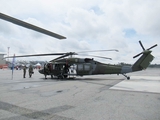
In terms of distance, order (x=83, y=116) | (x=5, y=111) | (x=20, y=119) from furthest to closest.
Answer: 1. (x=5, y=111)
2. (x=83, y=116)
3. (x=20, y=119)

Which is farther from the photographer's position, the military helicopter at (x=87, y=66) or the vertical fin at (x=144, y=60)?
the military helicopter at (x=87, y=66)

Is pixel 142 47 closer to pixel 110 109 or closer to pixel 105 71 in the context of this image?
pixel 105 71

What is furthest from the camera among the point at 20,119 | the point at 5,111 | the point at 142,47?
the point at 142,47

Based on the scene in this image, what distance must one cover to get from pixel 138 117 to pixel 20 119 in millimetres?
3317

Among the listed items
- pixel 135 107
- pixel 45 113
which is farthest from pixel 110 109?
pixel 45 113

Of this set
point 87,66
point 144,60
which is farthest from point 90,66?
point 144,60

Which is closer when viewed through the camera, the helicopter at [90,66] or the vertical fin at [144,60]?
the vertical fin at [144,60]

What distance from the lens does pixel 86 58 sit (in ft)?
51.5

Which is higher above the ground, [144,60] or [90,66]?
[144,60]

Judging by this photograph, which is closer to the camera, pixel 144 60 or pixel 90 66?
pixel 144 60

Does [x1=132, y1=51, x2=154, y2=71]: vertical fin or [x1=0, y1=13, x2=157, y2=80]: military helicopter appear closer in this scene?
[x1=132, y1=51, x2=154, y2=71]: vertical fin

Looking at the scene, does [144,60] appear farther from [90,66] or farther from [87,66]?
[87,66]

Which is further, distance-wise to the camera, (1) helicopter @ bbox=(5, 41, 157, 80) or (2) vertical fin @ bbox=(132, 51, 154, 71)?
(1) helicopter @ bbox=(5, 41, 157, 80)

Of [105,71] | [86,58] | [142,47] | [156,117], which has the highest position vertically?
[142,47]
